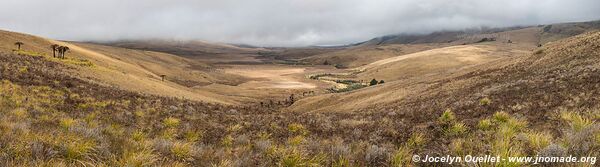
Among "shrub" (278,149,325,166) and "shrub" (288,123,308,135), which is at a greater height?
"shrub" (278,149,325,166)

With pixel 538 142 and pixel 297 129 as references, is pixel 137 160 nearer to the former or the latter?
pixel 538 142

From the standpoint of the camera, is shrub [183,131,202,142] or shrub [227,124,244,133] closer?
shrub [183,131,202,142]

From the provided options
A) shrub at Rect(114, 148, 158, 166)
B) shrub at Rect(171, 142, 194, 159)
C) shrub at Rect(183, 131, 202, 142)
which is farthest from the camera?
shrub at Rect(183, 131, 202, 142)

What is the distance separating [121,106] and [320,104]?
89.4ft

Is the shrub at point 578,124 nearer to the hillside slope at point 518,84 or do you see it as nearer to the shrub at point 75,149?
the hillside slope at point 518,84

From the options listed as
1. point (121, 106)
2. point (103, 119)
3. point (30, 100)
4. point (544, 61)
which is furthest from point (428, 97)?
point (30, 100)

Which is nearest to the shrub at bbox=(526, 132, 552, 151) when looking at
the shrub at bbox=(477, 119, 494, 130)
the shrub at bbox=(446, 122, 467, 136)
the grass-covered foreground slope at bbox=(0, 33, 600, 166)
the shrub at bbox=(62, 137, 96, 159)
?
the grass-covered foreground slope at bbox=(0, 33, 600, 166)

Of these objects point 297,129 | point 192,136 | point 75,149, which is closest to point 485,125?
point 297,129

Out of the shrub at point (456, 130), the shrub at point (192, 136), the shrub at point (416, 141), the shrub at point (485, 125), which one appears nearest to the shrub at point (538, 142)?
the shrub at point (416, 141)

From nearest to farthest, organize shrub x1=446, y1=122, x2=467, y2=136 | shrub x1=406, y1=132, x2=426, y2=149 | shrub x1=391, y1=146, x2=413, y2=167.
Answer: shrub x1=391, y1=146, x2=413, y2=167 < shrub x1=406, y1=132, x2=426, y2=149 < shrub x1=446, y1=122, x2=467, y2=136

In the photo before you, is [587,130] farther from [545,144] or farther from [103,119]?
[103,119]

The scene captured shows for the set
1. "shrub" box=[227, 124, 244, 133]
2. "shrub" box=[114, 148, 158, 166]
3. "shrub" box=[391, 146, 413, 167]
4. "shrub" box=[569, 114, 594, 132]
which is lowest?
"shrub" box=[227, 124, 244, 133]

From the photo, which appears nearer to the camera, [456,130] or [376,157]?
[376,157]

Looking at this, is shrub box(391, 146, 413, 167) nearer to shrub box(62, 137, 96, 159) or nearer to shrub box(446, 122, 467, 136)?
shrub box(446, 122, 467, 136)
